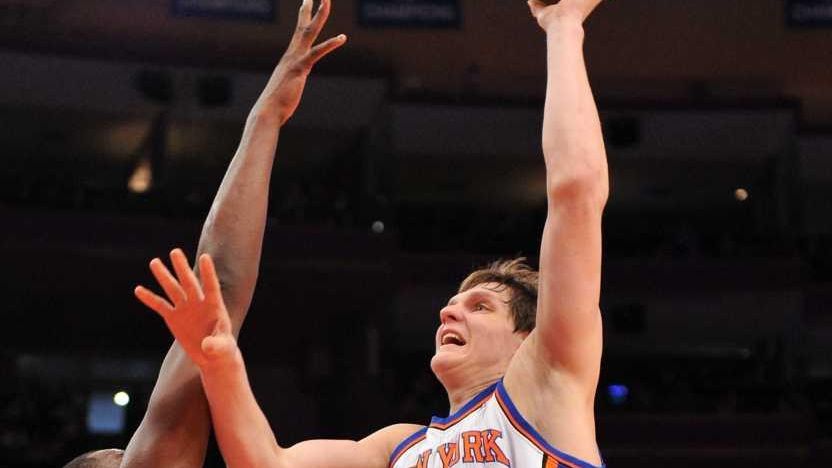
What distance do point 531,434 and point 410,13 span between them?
13.9 m

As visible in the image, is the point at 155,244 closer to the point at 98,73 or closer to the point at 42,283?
the point at 42,283

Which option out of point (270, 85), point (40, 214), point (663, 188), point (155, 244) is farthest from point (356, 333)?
point (270, 85)

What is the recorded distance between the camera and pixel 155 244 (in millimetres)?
15750

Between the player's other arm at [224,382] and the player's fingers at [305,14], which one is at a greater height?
the player's fingers at [305,14]

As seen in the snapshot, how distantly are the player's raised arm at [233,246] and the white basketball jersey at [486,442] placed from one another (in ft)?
1.90

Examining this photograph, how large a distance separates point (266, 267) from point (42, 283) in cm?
303

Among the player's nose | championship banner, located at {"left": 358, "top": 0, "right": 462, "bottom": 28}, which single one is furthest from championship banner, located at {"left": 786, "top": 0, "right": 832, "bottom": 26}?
the player's nose

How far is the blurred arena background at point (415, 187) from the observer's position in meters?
16.7

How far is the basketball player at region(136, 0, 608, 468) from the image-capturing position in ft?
8.45

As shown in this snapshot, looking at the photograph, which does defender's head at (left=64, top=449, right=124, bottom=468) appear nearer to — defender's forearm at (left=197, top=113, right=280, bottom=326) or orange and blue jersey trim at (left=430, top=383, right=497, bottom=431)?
defender's forearm at (left=197, top=113, right=280, bottom=326)

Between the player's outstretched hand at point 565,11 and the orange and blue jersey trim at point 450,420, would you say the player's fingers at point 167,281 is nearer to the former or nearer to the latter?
the orange and blue jersey trim at point 450,420

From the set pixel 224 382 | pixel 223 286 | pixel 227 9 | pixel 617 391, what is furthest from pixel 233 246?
pixel 617 391

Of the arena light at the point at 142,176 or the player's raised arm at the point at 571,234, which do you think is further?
the arena light at the point at 142,176

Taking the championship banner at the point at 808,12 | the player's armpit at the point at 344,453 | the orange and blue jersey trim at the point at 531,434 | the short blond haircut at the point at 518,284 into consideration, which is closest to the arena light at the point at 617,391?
the championship banner at the point at 808,12
